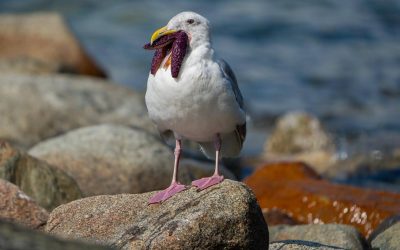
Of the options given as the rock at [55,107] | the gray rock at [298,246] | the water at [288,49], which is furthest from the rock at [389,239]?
the water at [288,49]

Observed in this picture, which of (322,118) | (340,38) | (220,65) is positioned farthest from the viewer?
(340,38)

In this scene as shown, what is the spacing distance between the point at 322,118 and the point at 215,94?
406 inches

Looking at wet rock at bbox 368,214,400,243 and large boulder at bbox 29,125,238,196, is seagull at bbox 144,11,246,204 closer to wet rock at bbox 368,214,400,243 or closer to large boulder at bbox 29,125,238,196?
wet rock at bbox 368,214,400,243

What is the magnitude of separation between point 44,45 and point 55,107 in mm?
3740

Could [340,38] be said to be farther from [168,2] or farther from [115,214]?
[115,214]

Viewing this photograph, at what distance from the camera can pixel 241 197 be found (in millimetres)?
6254

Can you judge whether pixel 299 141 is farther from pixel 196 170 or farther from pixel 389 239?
pixel 389 239

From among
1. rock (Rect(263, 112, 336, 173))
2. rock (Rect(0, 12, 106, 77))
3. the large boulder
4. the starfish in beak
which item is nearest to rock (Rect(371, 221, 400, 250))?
the starfish in beak

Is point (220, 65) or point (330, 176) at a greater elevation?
point (220, 65)

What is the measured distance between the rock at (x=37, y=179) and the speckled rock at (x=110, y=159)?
0.93 m

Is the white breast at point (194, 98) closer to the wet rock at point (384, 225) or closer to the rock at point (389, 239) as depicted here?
the rock at point (389, 239)

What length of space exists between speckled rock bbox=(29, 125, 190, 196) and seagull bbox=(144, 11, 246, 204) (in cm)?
242

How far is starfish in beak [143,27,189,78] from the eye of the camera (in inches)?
259

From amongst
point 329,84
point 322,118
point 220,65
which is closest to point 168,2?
point 329,84
